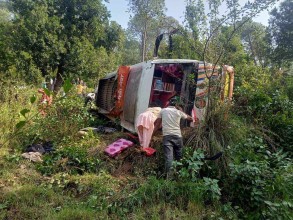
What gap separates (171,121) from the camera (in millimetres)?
4832

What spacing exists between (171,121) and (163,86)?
7.38 feet

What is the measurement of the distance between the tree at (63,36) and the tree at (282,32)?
10427 millimetres

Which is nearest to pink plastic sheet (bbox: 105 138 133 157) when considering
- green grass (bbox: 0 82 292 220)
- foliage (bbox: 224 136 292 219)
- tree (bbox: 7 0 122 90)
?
green grass (bbox: 0 82 292 220)

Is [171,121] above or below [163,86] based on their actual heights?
below

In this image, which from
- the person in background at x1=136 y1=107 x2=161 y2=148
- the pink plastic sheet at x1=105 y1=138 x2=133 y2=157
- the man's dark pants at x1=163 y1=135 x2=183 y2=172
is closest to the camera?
the man's dark pants at x1=163 y1=135 x2=183 y2=172

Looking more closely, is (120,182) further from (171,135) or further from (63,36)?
(63,36)

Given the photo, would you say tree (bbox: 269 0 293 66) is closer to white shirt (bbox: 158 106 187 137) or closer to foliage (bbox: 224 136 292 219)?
white shirt (bbox: 158 106 187 137)

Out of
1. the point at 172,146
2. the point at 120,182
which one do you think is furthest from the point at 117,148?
the point at 172,146

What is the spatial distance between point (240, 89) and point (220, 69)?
130cm

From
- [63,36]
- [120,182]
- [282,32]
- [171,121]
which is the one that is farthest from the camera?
[282,32]

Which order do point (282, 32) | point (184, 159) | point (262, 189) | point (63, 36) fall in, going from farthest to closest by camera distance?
point (282, 32) → point (63, 36) → point (184, 159) → point (262, 189)

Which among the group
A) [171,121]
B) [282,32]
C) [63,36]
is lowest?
[171,121]

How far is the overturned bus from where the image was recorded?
5578mm

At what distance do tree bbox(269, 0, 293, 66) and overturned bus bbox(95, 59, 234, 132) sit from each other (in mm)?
13663
